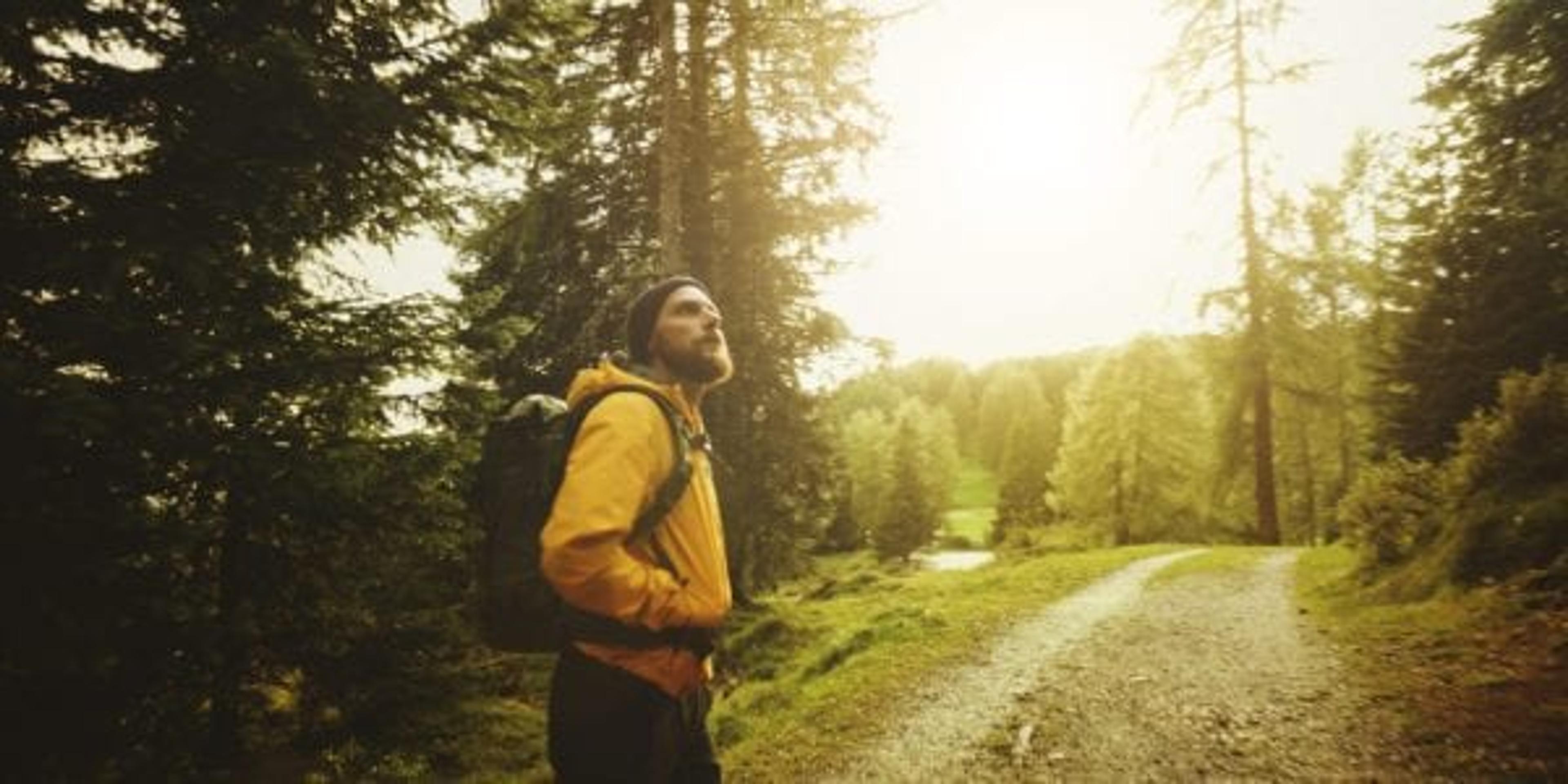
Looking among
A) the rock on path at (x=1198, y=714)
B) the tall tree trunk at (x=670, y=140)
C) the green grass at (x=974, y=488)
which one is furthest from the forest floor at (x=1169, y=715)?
the green grass at (x=974, y=488)

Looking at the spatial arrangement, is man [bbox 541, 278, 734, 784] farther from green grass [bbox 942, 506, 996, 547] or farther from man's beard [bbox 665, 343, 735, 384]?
green grass [bbox 942, 506, 996, 547]

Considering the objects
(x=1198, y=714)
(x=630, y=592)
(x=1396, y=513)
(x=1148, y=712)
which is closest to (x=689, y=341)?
(x=630, y=592)

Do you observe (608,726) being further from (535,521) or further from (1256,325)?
(1256,325)

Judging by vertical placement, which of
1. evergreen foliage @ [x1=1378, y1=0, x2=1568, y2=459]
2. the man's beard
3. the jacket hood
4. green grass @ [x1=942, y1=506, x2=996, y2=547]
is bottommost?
green grass @ [x1=942, y1=506, x2=996, y2=547]

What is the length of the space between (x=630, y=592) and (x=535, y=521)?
0.63 m

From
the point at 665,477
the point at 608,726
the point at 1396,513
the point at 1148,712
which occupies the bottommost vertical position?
the point at 1148,712

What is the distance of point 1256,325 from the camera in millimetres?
24812

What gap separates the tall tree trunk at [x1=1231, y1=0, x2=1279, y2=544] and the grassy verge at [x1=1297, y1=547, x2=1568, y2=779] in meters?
13.9

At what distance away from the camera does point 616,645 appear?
9.43 feet

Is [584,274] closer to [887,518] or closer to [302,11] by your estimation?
[302,11]

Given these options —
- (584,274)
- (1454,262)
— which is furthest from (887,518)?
(584,274)

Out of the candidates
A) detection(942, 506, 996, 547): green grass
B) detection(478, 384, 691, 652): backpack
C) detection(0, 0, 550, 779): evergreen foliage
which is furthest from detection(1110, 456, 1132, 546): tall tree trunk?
detection(478, 384, 691, 652): backpack

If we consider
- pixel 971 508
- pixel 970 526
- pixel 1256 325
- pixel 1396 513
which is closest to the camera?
pixel 1396 513

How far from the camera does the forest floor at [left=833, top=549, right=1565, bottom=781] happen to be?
602cm
